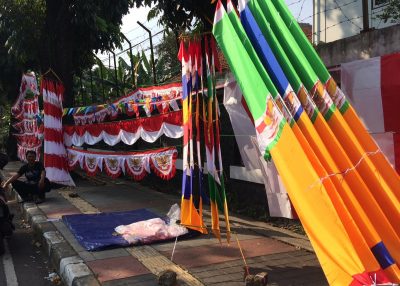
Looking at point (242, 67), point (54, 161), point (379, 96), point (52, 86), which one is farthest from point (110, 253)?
point (52, 86)

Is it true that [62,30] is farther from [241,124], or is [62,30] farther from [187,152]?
[241,124]

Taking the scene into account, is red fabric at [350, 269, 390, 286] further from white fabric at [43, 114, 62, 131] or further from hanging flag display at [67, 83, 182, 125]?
white fabric at [43, 114, 62, 131]

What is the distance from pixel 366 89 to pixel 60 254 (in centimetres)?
395

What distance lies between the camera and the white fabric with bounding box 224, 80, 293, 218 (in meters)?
4.33

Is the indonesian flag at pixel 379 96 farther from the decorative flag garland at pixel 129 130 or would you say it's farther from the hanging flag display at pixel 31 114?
the hanging flag display at pixel 31 114

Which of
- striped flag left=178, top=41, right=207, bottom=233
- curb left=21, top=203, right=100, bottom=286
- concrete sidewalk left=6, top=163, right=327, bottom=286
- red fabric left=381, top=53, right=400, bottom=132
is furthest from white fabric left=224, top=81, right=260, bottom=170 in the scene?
curb left=21, top=203, right=100, bottom=286

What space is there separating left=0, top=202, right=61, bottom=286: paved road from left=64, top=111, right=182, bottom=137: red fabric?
274 centimetres

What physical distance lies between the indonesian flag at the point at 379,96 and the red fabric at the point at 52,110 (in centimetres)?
853

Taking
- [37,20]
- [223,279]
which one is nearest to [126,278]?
[223,279]

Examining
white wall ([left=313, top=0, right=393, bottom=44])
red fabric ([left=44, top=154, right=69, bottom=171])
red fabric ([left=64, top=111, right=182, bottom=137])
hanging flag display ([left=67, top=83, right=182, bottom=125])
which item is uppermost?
white wall ([left=313, top=0, right=393, bottom=44])

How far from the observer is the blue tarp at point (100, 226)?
578cm

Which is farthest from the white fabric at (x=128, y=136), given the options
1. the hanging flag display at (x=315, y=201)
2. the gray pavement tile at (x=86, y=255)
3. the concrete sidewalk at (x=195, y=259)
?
the hanging flag display at (x=315, y=201)

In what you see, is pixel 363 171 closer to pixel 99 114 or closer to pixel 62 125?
pixel 99 114

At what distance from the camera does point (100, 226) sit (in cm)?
684
